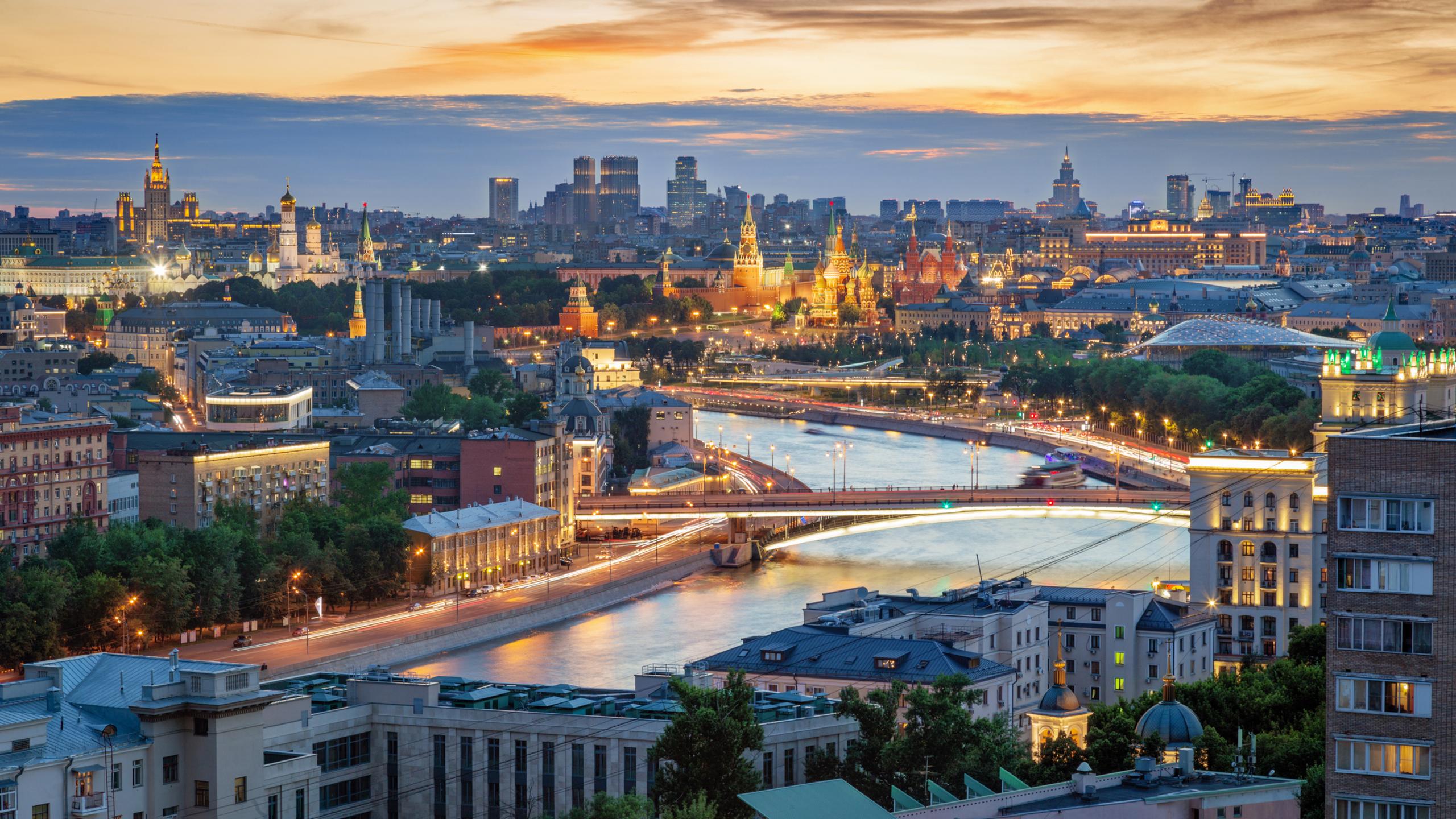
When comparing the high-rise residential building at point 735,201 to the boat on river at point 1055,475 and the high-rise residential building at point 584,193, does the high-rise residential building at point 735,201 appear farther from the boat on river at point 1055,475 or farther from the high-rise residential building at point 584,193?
the boat on river at point 1055,475

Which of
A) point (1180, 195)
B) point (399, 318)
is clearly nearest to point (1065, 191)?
point (1180, 195)

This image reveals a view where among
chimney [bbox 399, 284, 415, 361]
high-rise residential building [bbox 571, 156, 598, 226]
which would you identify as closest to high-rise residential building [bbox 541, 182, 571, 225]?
high-rise residential building [bbox 571, 156, 598, 226]

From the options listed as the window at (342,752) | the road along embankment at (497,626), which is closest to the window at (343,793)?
the window at (342,752)

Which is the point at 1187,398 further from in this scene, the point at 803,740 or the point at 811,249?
the point at 811,249

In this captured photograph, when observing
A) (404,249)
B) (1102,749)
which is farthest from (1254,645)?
(404,249)

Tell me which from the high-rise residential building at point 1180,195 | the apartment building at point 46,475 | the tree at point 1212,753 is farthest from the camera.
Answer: the high-rise residential building at point 1180,195

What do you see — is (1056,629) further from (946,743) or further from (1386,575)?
(1386,575)
